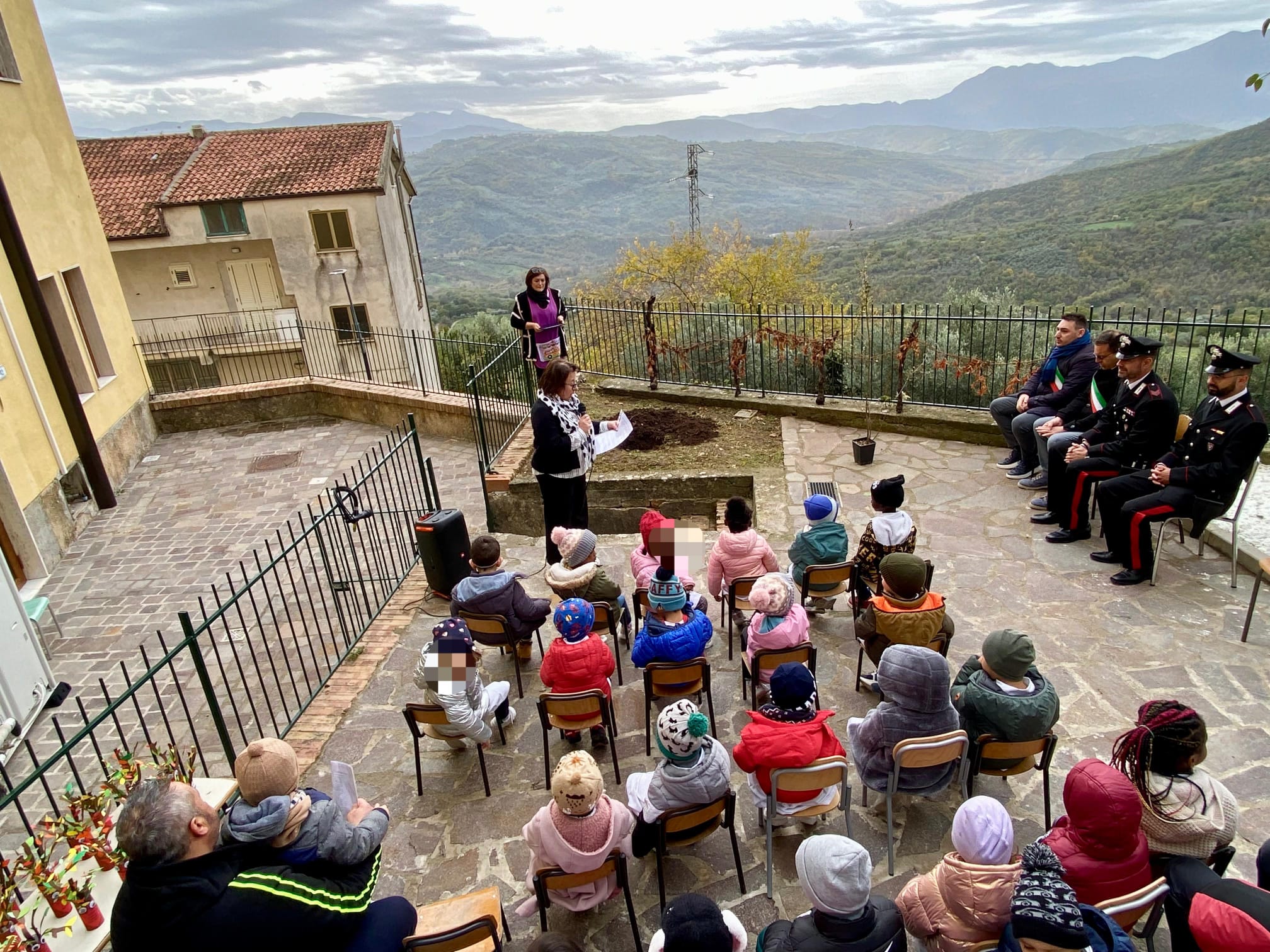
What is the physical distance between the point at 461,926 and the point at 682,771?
1.04m

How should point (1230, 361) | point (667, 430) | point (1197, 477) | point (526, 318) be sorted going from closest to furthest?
point (1230, 361) → point (1197, 477) → point (526, 318) → point (667, 430)

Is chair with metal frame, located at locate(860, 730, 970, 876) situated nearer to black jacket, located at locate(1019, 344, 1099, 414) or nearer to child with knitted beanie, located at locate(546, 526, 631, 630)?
child with knitted beanie, located at locate(546, 526, 631, 630)

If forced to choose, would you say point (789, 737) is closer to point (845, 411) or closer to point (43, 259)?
point (845, 411)

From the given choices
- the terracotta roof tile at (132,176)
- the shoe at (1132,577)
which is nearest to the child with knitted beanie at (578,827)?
the shoe at (1132,577)

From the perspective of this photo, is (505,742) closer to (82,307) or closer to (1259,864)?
(1259,864)

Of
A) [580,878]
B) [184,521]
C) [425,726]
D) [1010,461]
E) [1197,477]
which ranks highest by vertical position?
[1197,477]

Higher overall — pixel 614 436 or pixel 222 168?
pixel 222 168

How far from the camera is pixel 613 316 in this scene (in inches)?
447

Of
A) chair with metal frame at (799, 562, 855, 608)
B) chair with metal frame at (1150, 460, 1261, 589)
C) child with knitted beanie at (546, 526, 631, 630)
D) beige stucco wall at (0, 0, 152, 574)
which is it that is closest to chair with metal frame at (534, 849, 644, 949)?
child with knitted beanie at (546, 526, 631, 630)

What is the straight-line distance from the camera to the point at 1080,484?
6.38 m

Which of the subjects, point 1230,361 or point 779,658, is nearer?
point 779,658

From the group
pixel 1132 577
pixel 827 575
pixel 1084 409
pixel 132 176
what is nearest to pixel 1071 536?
pixel 1132 577

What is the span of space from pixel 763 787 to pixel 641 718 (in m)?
1.33

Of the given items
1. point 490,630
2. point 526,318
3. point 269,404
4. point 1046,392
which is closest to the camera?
point 490,630
